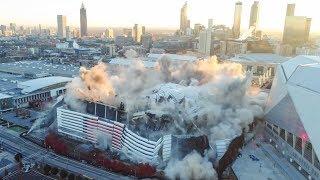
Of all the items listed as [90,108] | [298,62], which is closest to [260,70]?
[298,62]

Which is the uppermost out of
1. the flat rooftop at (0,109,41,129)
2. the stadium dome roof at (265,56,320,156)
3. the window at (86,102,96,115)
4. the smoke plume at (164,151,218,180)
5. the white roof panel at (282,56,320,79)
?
the white roof panel at (282,56,320,79)

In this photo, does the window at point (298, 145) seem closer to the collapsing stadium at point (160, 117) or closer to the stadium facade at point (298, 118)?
the stadium facade at point (298, 118)

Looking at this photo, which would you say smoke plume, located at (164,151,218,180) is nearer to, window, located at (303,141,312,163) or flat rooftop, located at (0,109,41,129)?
window, located at (303,141,312,163)

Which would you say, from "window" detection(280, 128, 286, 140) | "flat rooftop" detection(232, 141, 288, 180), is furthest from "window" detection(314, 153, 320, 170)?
"window" detection(280, 128, 286, 140)

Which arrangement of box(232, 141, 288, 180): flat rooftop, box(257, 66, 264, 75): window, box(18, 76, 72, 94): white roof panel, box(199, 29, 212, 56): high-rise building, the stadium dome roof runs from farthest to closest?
box(199, 29, 212, 56): high-rise building < box(257, 66, 264, 75): window < box(18, 76, 72, 94): white roof panel < box(232, 141, 288, 180): flat rooftop < the stadium dome roof

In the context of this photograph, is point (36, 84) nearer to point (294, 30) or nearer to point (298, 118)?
point (298, 118)

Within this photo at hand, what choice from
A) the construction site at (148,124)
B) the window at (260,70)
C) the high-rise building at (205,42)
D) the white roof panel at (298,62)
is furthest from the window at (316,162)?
the high-rise building at (205,42)

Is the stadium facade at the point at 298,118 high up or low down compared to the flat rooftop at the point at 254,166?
up

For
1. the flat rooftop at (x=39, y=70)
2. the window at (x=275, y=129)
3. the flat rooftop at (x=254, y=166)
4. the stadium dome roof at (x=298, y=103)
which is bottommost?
the flat rooftop at (x=39, y=70)

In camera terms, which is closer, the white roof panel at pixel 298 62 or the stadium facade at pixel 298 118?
the stadium facade at pixel 298 118

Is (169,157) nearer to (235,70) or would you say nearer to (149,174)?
(149,174)
